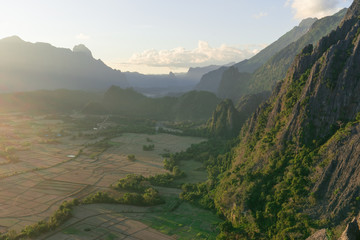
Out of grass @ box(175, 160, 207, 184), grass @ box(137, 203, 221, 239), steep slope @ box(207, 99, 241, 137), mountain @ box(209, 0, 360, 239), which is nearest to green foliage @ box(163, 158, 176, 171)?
grass @ box(175, 160, 207, 184)

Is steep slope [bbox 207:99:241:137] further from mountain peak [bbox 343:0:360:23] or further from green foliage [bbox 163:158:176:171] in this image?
mountain peak [bbox 343:0:360:23]

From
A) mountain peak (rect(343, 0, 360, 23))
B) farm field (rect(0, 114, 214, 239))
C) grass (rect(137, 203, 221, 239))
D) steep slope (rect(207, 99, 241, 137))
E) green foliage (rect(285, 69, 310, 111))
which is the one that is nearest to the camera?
grass (rect(137, 203, 221, 239))

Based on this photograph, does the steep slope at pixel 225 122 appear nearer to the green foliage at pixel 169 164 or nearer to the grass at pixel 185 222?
the green foliage at pixel 169 164

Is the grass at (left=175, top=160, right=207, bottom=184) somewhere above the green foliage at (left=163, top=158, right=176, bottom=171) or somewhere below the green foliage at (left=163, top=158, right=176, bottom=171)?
below

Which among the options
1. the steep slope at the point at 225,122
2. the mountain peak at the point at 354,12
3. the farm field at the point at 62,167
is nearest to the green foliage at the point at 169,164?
the farm field at the point at 62,167

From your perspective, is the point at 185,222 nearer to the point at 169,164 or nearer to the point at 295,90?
the point at 295,90

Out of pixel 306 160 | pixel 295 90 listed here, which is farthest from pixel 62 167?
pixel 306 160
